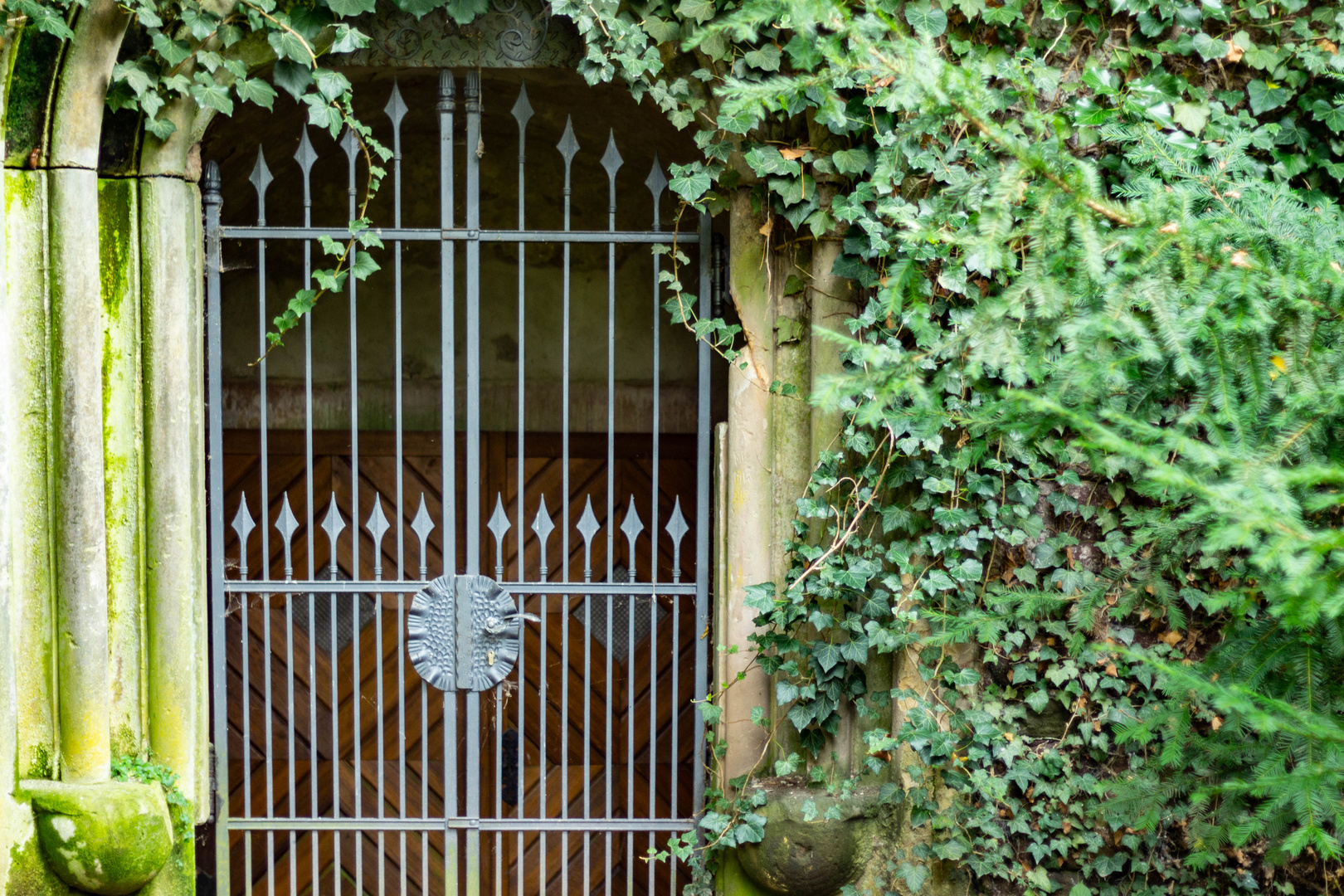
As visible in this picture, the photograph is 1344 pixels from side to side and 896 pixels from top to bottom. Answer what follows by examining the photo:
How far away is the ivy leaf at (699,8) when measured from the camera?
245 centimetres

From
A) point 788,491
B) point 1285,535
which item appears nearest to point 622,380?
point 788,491

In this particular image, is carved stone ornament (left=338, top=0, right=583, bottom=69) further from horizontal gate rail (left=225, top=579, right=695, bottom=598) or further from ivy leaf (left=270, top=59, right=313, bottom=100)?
horizontal gate rail (left=225, top=579, right=695, bottom=598)

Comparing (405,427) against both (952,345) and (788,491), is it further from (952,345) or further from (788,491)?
(952,345)

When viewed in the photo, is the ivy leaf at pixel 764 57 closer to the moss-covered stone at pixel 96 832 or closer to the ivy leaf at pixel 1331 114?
the ivy leaf at pixel 1331 114

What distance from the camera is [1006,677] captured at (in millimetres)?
2641

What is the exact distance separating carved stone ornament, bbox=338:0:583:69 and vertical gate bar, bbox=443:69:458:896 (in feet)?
0.31

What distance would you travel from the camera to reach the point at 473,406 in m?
2.83

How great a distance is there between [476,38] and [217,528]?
4.95 feet

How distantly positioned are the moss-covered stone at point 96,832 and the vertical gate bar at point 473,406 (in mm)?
812

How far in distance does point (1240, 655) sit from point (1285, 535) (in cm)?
54

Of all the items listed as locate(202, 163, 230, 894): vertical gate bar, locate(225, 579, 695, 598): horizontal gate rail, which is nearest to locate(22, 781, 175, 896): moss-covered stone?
locate(202, 163, 230, 894): vertical gate bar

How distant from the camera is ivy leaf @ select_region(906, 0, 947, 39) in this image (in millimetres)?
2428

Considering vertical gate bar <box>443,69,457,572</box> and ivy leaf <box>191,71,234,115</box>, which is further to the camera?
vertical gate bar <box>443,69,457,572</box>

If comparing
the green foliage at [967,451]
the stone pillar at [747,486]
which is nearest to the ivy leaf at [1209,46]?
the green foliage at [967,451]
